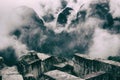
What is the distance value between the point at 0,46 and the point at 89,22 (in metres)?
6.98

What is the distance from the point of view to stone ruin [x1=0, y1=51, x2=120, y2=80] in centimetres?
1730

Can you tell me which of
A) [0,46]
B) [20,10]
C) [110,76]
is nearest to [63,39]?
[20,10]

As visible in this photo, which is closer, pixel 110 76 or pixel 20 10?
pixel 110 76

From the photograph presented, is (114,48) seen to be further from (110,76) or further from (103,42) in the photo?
(110,76)

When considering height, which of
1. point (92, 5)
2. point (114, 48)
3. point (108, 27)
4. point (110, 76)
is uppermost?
point (92, 5)

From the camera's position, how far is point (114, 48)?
2036 centimetres

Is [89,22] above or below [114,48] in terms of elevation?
above

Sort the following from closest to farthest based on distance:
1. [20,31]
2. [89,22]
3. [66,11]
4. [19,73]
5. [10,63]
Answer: [19,73] < [10,63] < [20,31] < [89,22] < [66,11]

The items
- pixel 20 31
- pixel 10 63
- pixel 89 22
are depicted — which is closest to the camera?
pixel 10 63

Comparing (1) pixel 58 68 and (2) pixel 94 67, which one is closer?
(2) pixel 94 67

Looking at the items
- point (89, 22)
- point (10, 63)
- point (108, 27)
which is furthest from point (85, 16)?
point (10, 63)

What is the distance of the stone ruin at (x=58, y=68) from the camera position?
17297mm

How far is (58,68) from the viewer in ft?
61.7

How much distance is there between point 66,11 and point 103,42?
5202 millimetres
